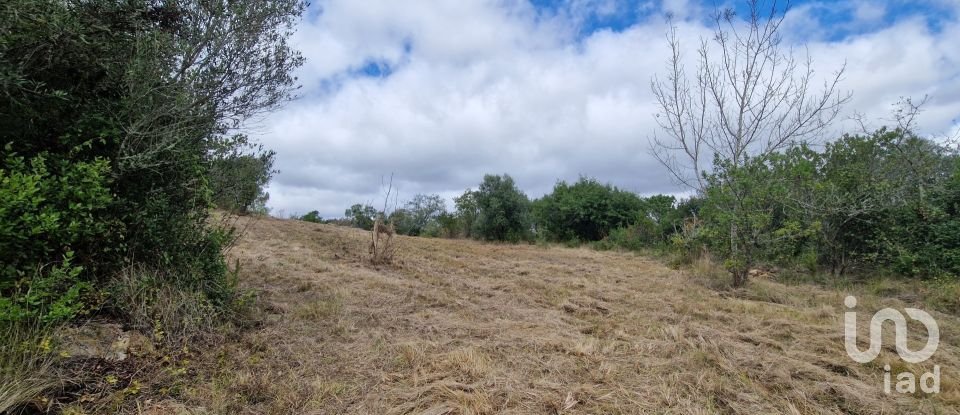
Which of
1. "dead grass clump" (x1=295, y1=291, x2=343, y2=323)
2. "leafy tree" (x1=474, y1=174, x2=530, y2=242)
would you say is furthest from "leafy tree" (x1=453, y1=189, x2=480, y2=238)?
"dead grass clump" (x1=295, y1=291, x2=343, y2=323)

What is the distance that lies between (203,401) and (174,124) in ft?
7.09

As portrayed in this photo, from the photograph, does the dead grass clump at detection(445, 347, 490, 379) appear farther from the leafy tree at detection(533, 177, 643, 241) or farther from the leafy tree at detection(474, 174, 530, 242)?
the leafy tree at detection(533, 177, 643, 241)

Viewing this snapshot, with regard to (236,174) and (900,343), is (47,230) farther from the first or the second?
(900,343)

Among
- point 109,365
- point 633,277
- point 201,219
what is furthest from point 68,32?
point 633,277

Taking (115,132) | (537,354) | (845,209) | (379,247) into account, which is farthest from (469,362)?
(845,209)

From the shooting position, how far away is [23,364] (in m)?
→ 2.14

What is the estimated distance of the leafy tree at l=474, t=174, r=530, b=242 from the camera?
17594 millimetres

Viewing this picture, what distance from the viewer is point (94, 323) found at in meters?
2.75

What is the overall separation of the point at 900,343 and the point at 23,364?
21.1ft

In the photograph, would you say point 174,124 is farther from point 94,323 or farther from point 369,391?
point 369,391

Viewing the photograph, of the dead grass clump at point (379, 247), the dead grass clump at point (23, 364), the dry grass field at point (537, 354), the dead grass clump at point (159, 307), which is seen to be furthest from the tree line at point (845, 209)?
the dead grass clump at point (23, 364)

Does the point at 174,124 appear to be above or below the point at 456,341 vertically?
above

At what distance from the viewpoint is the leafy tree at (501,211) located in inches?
693

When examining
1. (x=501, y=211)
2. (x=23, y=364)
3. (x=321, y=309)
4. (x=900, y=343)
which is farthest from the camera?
(x=501, y=211)
